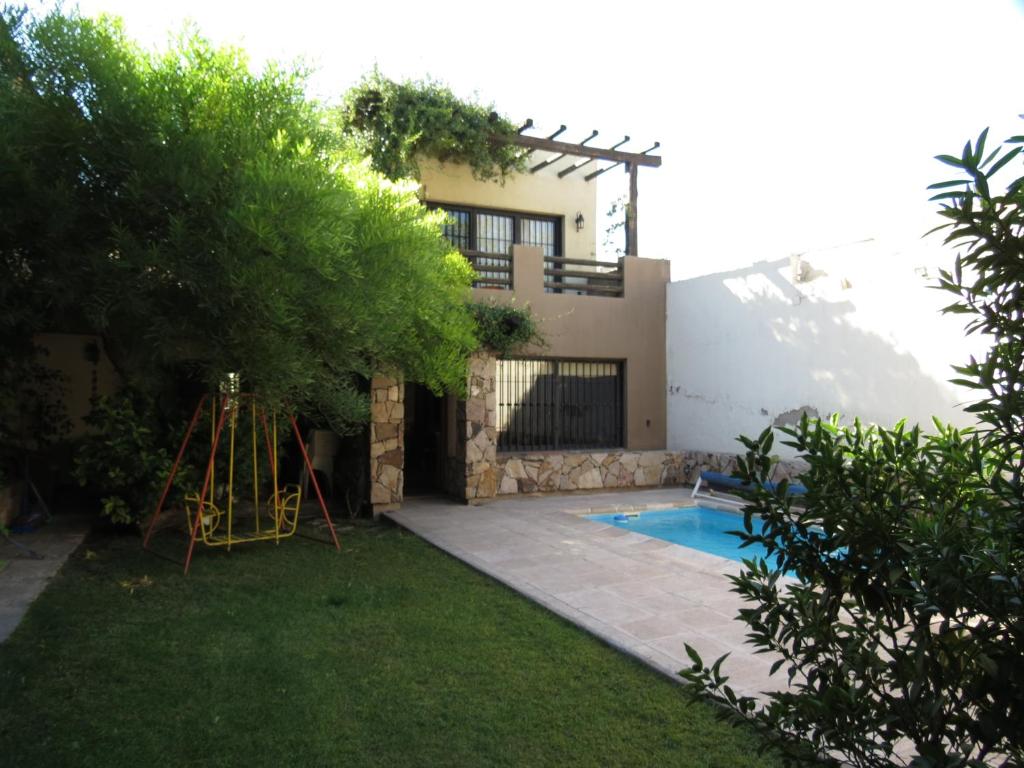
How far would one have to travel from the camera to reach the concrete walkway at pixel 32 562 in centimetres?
541

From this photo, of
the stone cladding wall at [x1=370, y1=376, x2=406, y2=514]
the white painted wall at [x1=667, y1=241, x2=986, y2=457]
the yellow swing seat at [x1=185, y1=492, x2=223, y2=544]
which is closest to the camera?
the yellow swing seat at [x1=185, y1=492, x2=223, y2=544]

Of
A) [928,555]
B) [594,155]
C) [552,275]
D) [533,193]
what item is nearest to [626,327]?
[552,275]

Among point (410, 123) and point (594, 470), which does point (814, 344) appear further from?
point (410, 123)

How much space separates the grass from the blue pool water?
4.58 m

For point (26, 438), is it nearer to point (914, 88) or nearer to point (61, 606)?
point (61, 606)

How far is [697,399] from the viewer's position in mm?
12977

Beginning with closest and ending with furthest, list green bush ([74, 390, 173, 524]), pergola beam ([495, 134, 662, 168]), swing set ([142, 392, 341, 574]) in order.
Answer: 1. swing set ([142, 392, 341, 574])
2. green bush ([74, 390, 173, 524])
3. pergola beam ([495, 134, 662, 168])

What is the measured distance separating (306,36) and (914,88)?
18.1ft

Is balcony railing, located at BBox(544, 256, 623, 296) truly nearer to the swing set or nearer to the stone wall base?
the stone wall base

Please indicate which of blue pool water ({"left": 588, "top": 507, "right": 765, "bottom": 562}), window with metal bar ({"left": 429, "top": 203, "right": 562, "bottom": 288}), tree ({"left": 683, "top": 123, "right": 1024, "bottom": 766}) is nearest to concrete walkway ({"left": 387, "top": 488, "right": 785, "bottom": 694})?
blue pool water ({"left": 588, "top": 507, "right": 765, "bottom": 562})

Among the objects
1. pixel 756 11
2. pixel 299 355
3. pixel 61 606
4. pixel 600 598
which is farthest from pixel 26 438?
pixel 756 11

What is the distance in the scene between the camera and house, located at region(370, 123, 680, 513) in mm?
11656

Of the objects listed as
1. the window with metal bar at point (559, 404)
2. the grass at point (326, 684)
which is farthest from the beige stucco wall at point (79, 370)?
the window with metal bar at point (559, 404)

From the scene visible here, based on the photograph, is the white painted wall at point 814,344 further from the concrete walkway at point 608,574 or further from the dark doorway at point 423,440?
the dark doorway at point 423,440
